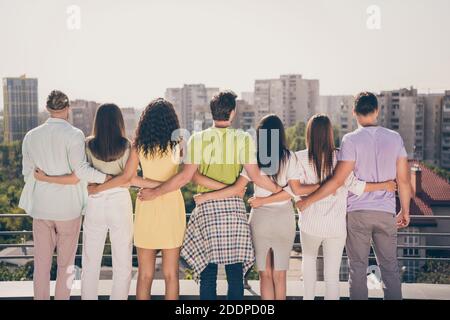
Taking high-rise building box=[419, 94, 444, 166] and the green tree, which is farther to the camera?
high-rise building box=[419, 94, 444, 166]

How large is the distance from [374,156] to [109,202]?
1.57 m

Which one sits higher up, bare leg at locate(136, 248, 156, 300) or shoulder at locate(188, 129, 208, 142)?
shoulder at locate(188, 129, 208, 142)

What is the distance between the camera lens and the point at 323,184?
10.9ft

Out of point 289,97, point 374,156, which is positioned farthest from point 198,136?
point 289,97

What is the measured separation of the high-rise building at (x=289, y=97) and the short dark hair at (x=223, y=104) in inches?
398

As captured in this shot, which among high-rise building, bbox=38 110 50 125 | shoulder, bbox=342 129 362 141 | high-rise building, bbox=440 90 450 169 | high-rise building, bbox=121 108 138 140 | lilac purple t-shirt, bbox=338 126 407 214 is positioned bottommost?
high-rise building, bbox=440 90 450 169

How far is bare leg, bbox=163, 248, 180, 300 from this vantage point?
3273 mm

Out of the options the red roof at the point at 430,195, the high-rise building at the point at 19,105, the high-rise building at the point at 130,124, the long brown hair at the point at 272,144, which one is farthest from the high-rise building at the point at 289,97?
the long brown hair at the point at 272,144

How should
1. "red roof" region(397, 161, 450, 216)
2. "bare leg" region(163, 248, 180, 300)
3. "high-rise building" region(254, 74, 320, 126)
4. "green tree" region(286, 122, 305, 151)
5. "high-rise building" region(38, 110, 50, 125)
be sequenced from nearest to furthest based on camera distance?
1. "bare leg" region(163, 248, 180, 300)
2. "high-rise building" region(38, 110, 50, 125)
3. "green tree" region(286, 122, 305, 151)
4. "high-rise building" region(254, 74, 320, 126)
5. "red roof" region(397, 161, 450, 216)

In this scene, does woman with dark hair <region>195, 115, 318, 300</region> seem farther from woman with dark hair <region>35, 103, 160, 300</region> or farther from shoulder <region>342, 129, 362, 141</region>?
woman with dark hair <region>35, 103, 160, 300</region>

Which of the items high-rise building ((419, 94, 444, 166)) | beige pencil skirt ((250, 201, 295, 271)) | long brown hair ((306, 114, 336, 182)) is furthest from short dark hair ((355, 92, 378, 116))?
high-rise building ((419, 94, 444, 166))

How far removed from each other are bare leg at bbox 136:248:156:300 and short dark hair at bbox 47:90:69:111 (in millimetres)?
968

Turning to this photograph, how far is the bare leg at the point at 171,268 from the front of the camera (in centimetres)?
327

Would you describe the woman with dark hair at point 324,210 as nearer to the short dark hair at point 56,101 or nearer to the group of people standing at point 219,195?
the group of people standing at point 219,195
